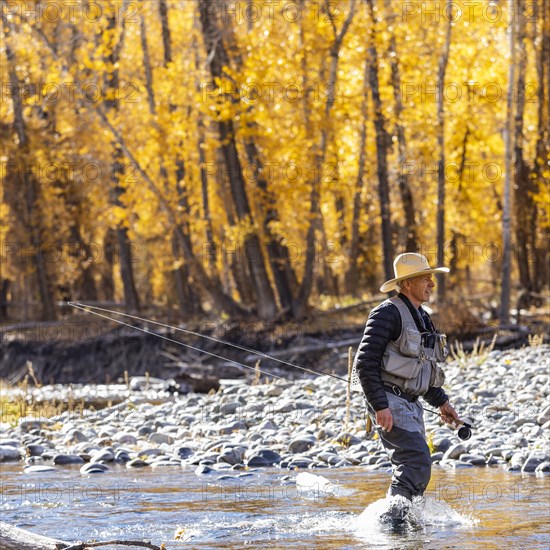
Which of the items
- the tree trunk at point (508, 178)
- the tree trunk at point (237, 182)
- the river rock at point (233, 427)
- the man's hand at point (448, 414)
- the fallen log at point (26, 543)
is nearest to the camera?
the fallen log at point (26, 543)

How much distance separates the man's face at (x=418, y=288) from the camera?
6.98 m

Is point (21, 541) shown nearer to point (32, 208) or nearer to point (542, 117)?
point (542, 117)

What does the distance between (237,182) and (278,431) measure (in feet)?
39.4

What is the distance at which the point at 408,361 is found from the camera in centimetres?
686

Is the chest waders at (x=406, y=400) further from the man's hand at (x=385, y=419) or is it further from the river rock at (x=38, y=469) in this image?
the river rock at (x=38, y=469)

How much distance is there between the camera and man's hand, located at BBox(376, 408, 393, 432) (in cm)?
671

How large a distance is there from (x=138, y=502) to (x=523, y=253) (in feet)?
58.8

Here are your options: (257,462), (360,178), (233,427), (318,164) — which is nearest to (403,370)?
(257,462)

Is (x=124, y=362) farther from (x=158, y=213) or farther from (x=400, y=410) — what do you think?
(x=400, y=410)

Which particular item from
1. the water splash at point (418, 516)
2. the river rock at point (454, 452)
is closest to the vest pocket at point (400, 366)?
the water splash at point (418, 516)

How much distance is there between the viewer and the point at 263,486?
9.07m

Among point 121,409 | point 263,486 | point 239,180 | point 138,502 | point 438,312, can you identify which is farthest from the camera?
point 239,180

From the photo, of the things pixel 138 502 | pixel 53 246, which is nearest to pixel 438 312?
pixel 53 246

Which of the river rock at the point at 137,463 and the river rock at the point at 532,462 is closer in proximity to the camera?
the river rock at the point at 532,462
